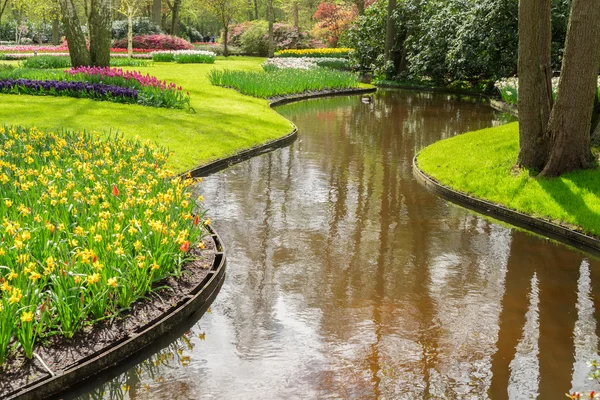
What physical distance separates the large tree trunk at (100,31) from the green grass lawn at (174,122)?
4.54 meters

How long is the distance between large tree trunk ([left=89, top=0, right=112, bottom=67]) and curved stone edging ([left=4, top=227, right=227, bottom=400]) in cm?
1677

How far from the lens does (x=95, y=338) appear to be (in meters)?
5.30

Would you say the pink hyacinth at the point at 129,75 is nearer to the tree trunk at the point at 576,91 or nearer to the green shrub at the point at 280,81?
the green shrub at the point at 280,81

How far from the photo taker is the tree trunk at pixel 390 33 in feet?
111

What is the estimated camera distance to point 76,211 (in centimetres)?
675

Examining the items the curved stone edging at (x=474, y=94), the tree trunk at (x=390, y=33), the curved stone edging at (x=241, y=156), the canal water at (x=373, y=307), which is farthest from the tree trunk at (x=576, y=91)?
the tree trunk at (x=390, y=33)

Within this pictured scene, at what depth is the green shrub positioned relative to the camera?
2283 cm

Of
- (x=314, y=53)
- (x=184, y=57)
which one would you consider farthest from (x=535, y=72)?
(x=314, y=53)

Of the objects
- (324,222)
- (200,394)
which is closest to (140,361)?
(200,394)

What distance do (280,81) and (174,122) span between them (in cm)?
968

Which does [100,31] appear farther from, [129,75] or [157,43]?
[157,43]

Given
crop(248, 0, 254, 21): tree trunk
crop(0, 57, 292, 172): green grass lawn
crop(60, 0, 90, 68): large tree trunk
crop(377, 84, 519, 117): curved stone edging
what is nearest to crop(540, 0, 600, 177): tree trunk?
crop(0, 57, 292, 172): green grass lawn

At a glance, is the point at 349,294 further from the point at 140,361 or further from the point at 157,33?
the point at 157,33

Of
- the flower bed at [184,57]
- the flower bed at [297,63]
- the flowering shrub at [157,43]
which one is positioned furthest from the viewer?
the flowering shrub at [157,43]
